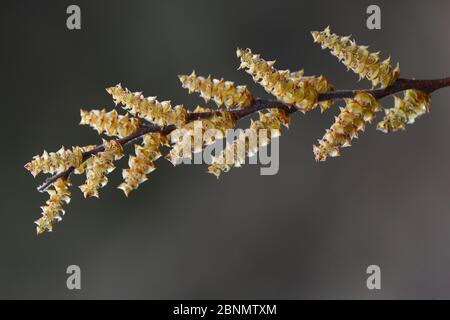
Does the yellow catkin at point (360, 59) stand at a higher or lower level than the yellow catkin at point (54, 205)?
higher

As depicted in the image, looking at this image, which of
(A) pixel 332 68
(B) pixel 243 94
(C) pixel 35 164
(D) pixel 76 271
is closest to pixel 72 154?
(C) pixel 35 164

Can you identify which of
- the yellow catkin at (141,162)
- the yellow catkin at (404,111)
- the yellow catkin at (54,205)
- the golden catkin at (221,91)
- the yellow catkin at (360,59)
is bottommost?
the yellow catkin at (54,205)

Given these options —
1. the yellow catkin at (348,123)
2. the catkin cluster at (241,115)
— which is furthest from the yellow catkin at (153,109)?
the yellow catkin at (348,123)

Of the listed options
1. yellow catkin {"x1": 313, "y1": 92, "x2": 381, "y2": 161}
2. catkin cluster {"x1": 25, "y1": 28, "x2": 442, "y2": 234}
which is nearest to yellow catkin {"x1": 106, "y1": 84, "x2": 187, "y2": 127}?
catkin cluster {"x1": 25, "y1": 28, "x2": 442, "y2": 234}

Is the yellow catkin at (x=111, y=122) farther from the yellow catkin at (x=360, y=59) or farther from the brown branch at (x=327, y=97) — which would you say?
the yellow catkin at (x=360, y=59)

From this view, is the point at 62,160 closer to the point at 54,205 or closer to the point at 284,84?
the point at 54,205

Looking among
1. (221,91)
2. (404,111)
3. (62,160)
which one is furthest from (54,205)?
(404,111)
